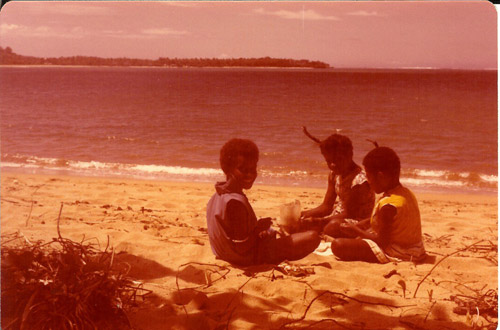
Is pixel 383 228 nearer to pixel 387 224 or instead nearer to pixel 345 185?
pixel 387 224

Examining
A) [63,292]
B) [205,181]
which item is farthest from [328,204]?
[205,181]

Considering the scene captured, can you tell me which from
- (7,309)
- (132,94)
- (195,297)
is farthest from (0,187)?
(132,94)

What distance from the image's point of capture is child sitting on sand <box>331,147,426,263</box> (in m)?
3.72

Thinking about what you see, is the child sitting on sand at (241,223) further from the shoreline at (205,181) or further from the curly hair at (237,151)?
the shoreline at (205,181)

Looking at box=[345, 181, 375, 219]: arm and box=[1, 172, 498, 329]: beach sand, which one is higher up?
box=[345, 181, 375, 219]: arm

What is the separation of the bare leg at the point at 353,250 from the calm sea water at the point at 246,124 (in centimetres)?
325

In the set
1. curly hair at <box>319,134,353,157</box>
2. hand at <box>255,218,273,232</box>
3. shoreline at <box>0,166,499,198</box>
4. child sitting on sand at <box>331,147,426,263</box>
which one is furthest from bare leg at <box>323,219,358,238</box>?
shoreline at <box>0,166,499,198</box>

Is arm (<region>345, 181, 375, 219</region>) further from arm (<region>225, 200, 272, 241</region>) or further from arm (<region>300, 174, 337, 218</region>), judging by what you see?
arm (<region>225, 200, 272, 241</region>)

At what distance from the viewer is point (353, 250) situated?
3.80 meters

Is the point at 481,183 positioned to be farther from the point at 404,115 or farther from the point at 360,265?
the point at 360,265

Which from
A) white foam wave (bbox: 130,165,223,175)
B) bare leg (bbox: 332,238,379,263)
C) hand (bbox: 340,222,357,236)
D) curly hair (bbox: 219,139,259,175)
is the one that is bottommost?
white foam wave (bbox: 130,165,223,175)

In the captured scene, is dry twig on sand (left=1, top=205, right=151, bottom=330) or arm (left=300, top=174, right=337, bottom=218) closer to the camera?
dry twig on sand (left=1, top=205, right=151, bottom=330)

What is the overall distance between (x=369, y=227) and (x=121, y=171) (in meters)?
5.51

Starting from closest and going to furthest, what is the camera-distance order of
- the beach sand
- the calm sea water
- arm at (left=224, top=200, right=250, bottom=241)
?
the beach sand → arm at (left=224, top=200, right=250, bottom=241) → the calm sea water
